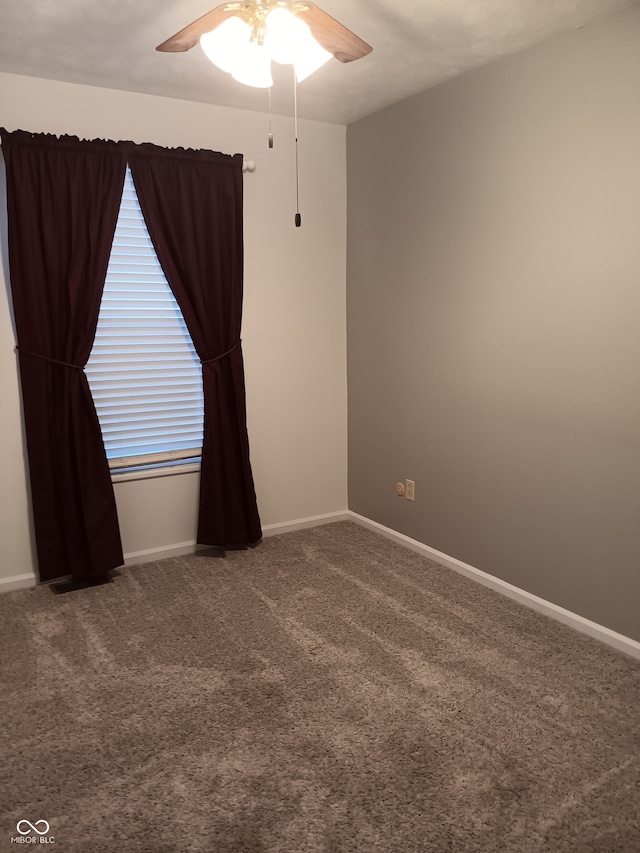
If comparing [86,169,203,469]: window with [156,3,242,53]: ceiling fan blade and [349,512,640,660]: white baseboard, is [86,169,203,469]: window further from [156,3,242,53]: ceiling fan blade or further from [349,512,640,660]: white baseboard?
[349,512,640,660]: white baseboard

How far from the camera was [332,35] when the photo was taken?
1.98 meters

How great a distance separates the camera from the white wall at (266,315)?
10.2ft

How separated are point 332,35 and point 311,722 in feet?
7.39

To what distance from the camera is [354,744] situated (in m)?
2.07

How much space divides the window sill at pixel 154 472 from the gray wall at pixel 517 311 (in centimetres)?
114

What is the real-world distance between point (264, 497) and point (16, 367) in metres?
1.58

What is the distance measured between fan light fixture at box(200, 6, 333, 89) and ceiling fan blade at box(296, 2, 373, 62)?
0.02m

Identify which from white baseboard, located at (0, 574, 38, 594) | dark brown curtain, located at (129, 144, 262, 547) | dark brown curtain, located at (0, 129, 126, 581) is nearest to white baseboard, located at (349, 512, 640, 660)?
dark brown curtain, located at (129, 144, 262, 547)

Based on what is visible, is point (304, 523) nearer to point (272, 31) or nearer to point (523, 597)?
point (523, 597)

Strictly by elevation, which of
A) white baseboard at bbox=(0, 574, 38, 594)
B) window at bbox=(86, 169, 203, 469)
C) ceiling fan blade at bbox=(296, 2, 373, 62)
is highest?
ceiling fan blade at bbox=(296, 2, 373, 62)

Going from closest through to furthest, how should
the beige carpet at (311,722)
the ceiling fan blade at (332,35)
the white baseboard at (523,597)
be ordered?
the beige carpet at (311,722)
the ceiling fan blade at (332,35)
the white baseboard at (523,597)

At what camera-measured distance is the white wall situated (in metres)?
3.11

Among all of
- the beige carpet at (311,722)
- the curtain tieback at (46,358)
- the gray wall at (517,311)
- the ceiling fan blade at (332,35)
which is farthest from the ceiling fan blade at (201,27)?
the beige carpet at (311,722)

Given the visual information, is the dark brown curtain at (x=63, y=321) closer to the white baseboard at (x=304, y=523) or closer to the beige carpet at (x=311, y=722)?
the beige carpet at (x=311, y=722)
